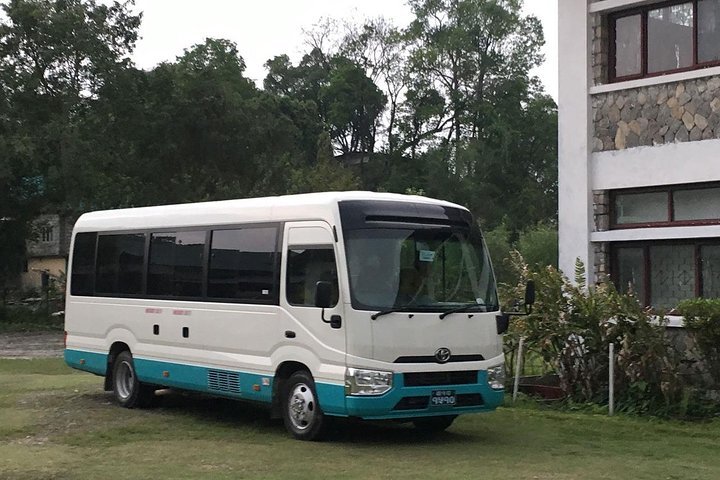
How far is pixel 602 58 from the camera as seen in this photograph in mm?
18094

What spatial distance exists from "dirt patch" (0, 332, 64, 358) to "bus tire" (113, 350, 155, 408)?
11738mm

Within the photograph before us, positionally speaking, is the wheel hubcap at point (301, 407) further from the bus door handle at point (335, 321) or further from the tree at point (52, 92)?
the tree at point (52, 92)

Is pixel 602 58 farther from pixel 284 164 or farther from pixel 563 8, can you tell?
pixel 284 164

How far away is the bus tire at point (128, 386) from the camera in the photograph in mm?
15695

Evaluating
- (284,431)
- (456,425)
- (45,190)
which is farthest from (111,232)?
(45,190)

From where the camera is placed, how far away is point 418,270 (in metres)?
12.6

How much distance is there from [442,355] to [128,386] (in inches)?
213

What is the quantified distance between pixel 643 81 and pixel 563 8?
2.09m

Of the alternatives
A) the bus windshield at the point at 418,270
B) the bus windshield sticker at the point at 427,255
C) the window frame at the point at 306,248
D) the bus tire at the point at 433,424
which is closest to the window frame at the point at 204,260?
the window frame at the point at 306,248

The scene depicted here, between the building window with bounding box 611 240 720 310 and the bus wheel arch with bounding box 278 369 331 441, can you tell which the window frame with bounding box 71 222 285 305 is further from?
the building window with bounding box 611 240 720 310

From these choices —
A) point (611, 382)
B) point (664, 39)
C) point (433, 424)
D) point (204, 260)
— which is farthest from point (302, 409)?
point (664, 39)

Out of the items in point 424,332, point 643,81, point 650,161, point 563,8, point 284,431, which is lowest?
point 284,431

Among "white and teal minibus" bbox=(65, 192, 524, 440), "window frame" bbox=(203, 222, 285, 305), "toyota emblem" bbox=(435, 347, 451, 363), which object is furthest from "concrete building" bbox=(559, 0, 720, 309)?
"window frame" bbox=(203, 222, 285, 305)

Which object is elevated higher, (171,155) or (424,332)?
(171,155)
